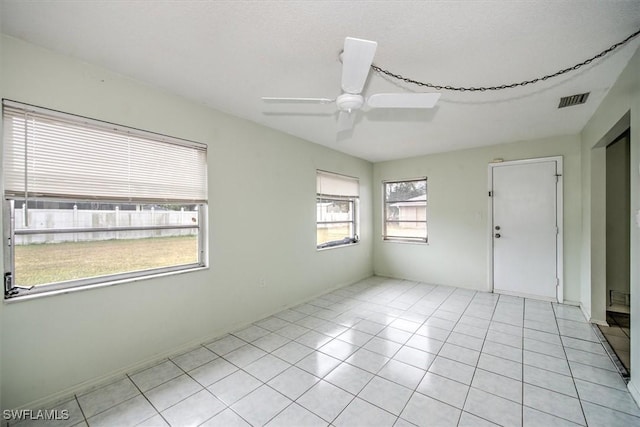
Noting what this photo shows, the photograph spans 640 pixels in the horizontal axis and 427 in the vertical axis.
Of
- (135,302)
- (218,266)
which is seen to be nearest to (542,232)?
(218,266)

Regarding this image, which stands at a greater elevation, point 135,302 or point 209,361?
point 135,302

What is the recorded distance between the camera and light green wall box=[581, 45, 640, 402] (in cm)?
187

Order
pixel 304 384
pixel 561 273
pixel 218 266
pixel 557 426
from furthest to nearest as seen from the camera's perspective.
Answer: pixel 561 273, pixel 218 266, pixel 304 384, pixel 557 426

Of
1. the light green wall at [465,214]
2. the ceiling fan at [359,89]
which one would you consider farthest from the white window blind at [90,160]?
the light green wall at [465,214]

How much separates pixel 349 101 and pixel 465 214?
3603 mm

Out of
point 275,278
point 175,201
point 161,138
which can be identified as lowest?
point 275,278

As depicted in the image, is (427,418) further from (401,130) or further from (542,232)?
(542,232)

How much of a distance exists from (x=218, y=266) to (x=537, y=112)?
12.8 feet

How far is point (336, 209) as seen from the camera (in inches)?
187

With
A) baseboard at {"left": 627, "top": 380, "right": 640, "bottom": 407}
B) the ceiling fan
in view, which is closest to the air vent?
the ceiling fan

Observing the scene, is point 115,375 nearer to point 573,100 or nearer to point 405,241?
point 405,241

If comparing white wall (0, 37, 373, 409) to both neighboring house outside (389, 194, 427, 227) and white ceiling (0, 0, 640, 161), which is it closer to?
white ceiling (0, 0, 640, 161)

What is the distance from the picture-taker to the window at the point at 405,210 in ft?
16.6

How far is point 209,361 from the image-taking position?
241 centimetres
